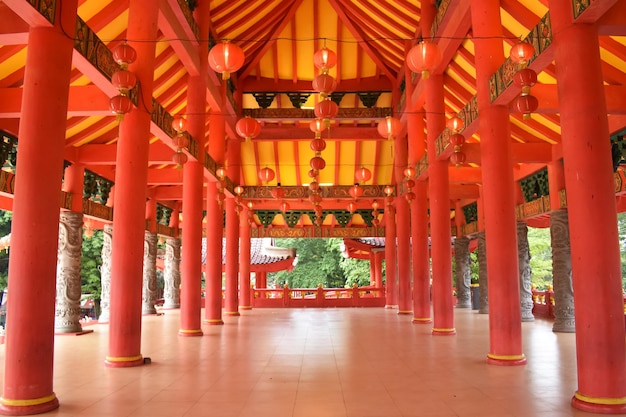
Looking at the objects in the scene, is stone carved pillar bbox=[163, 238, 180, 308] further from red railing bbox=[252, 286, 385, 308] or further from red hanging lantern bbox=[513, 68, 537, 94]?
red hanging lantern bbox=[513, 68, 537, 94]

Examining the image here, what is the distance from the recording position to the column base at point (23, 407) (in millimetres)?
4027

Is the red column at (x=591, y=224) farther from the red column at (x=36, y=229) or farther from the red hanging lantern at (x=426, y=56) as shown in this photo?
the red column at (x=36, y=229)

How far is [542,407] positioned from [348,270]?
953 inches

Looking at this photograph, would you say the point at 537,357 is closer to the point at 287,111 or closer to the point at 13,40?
the point at 13,40

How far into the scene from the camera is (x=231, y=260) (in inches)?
548

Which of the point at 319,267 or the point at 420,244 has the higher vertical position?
the point at 420,244

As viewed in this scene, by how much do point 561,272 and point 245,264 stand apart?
922 centimetres

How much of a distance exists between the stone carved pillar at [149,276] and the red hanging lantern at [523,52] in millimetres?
11935

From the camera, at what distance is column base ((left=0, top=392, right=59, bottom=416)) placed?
13.2 feet

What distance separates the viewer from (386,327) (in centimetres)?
1055

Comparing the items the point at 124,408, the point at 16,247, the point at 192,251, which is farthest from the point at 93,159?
the point at 124,408

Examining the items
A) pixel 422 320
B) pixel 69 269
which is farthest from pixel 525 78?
pixel 69 269

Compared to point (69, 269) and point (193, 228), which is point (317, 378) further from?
point (69, 269)

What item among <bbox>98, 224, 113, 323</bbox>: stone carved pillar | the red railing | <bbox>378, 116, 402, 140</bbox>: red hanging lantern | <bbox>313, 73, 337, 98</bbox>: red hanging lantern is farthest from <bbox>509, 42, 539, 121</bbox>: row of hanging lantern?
the red railing
